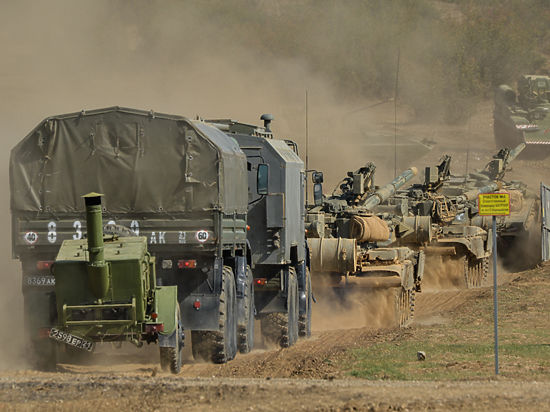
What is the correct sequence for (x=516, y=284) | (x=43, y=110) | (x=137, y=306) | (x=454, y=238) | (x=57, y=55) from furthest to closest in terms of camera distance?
1. (x=57, y=55)
2. (x=43, y=110)
3. (x=454, y=238)
4. (x=516, y=284)
5. (x=137, y=306)

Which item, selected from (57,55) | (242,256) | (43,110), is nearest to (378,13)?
(57,55)

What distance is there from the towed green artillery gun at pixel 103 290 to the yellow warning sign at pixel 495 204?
435 centimetres

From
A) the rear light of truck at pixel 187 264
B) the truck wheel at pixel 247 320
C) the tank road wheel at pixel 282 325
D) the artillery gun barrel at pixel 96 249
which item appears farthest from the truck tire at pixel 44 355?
the tank road wheel at pixel 282 325

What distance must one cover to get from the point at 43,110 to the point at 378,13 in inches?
1521

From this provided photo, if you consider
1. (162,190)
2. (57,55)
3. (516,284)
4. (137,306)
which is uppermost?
(57,55)

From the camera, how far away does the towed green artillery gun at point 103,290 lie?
12.5 meters

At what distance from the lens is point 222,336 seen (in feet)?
50.3

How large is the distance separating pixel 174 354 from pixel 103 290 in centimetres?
181

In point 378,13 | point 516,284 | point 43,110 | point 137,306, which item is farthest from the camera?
point 378,13

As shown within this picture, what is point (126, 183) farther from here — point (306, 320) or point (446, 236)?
point (446, 236)

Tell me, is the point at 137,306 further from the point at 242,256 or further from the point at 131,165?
the point at 242,256

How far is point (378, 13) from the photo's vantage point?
7906 centimetres

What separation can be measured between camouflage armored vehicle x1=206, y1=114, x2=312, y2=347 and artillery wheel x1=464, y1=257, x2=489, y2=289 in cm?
1132

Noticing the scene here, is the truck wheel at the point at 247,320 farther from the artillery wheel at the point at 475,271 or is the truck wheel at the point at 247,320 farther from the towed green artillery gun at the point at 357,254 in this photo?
the artillery wheel at the point at 475,271
